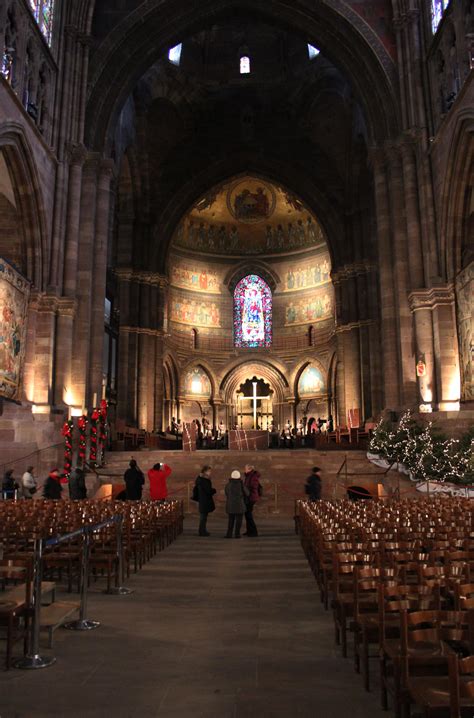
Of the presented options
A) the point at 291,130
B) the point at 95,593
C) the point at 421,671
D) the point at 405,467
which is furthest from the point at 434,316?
the point at 291,130

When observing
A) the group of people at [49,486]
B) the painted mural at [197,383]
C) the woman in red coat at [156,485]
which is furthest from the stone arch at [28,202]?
the painted mural at [197,383]

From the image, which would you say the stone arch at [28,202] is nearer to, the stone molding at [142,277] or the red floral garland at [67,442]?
the red floral garland at [67,442]

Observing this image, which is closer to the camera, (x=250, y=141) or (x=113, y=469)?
(x=113, y=469)

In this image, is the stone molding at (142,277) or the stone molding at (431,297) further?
the stone molding at (142,277)

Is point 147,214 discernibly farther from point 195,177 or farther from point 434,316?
point 434,316

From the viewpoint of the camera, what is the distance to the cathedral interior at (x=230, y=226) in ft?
66.9

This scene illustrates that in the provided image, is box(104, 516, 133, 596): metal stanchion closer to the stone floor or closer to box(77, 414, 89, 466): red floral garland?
the stone floor

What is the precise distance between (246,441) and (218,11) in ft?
61.0

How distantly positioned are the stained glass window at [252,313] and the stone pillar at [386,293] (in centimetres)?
2122

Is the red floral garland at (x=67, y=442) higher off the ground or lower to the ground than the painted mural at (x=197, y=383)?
lower

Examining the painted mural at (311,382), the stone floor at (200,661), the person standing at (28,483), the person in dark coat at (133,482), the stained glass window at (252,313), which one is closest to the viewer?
the stone floor at (200,661)

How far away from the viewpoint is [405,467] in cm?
1862

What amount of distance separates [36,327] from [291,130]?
77.2ft

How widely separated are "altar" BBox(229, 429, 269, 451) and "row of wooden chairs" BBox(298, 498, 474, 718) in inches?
629
